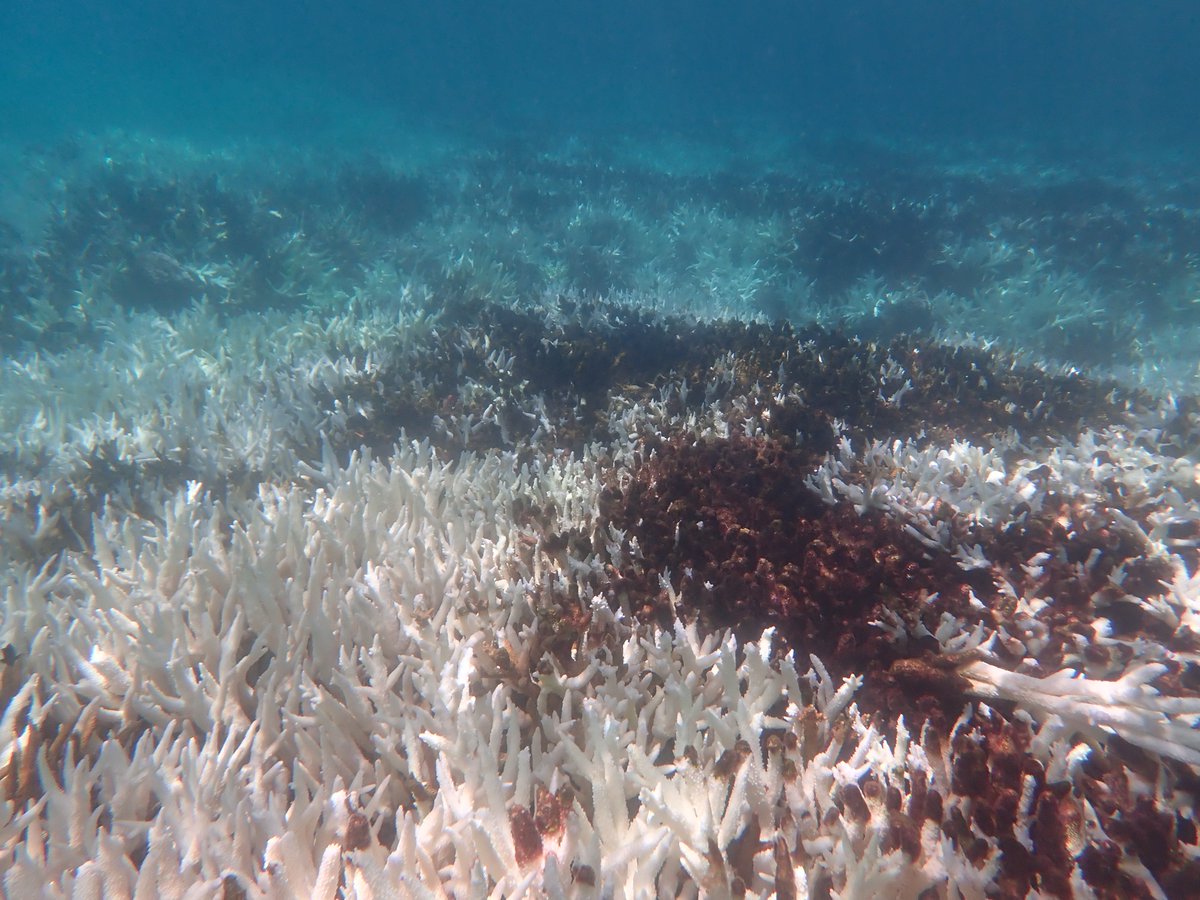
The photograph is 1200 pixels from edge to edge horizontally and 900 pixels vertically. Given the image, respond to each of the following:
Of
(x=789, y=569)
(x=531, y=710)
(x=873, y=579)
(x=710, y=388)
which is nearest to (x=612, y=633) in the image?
(x=531, y=710)

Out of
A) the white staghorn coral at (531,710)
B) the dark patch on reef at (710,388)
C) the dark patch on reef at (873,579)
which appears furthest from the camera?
the dark patch on reef at (710,388)

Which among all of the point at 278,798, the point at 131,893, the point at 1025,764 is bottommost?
the point at 131,893

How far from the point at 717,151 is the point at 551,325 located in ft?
89.0

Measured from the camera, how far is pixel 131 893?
183 centimetres

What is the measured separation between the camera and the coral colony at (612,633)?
1849 mm

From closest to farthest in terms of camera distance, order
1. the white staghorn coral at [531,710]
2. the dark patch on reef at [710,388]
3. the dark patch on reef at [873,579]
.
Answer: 1. the white staghorn coral at [531,710]
2. the dark patch on reef at [873,579]
3. the dark patch on reef at [710,388]

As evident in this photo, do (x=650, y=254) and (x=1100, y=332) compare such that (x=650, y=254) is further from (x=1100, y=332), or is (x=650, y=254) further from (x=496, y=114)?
(x=496, y=114)

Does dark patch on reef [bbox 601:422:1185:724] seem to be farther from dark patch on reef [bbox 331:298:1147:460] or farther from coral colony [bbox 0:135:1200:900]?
dark patch on reef [bbox 331:298:1147:460]

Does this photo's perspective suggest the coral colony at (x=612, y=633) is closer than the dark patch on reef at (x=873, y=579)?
Yes

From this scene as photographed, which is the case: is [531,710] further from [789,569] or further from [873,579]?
[873,579]

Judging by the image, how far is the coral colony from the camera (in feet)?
6.07

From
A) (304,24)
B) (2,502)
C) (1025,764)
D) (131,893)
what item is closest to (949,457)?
(1025,764)

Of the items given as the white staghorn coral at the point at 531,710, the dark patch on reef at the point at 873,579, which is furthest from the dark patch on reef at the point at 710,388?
the white staghorn coral at the point at 531,710

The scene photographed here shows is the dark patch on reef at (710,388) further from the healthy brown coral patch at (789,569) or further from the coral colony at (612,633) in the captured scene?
the healthy brown coral patch at (789,569)
